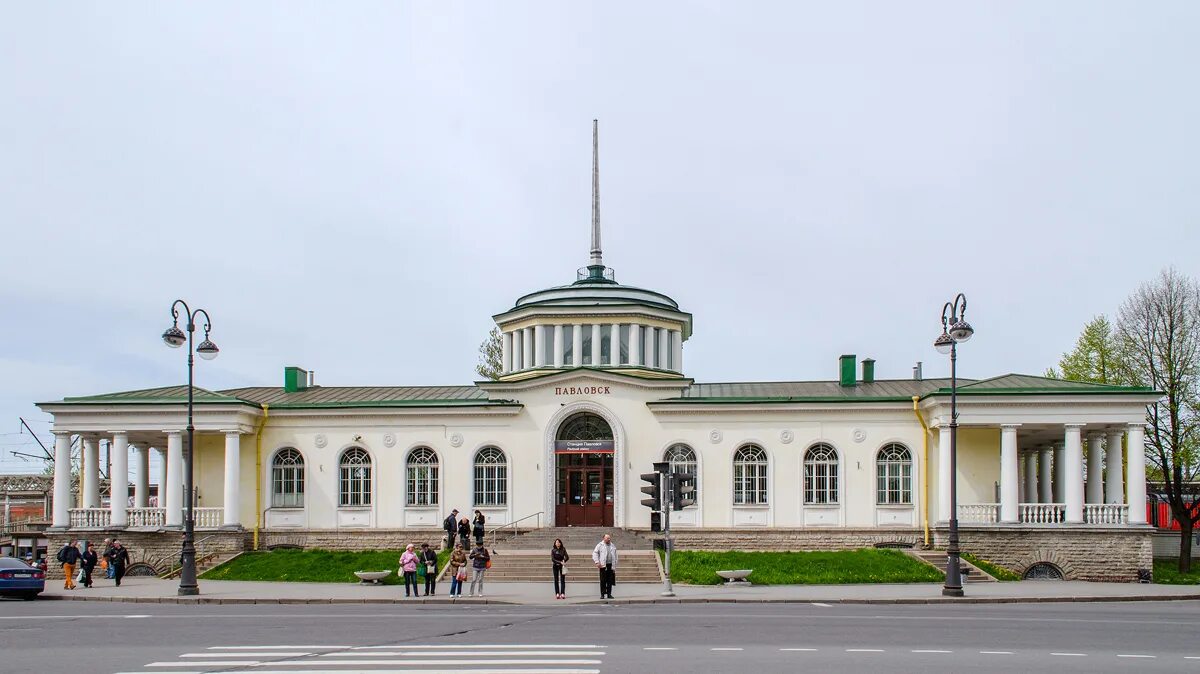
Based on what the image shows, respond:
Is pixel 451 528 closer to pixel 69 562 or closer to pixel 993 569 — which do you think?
pixel 69 562

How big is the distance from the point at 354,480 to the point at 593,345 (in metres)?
10.2

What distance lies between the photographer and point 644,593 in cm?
3042

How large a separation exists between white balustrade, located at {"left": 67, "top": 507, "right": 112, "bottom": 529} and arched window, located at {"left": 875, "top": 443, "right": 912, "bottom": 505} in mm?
26741

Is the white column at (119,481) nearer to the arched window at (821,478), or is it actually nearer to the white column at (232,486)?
the white column at (232,486)

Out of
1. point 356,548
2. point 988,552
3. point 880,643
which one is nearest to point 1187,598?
point 988,552

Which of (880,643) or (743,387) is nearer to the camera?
(880,643)

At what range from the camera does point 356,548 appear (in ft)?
138

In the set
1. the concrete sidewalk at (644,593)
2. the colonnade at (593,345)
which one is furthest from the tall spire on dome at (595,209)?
the concrete sidewalk at (644,593)

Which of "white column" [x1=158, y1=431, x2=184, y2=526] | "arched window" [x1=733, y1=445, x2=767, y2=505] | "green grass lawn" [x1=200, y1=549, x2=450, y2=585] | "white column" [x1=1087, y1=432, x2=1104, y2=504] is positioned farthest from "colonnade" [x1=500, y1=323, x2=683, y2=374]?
"white column" [x1=1087, y1=432, x2=1104, y2=504]

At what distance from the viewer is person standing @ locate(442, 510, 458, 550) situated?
3922 cm

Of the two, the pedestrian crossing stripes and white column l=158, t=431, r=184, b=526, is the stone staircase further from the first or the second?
white column l=158, t=431, r=184, b=526

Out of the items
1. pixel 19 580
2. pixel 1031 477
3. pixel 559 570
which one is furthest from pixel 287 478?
pixel 1031 477

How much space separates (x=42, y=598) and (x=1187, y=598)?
30.0 metres

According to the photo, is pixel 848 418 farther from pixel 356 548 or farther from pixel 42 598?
pixel 42 598
